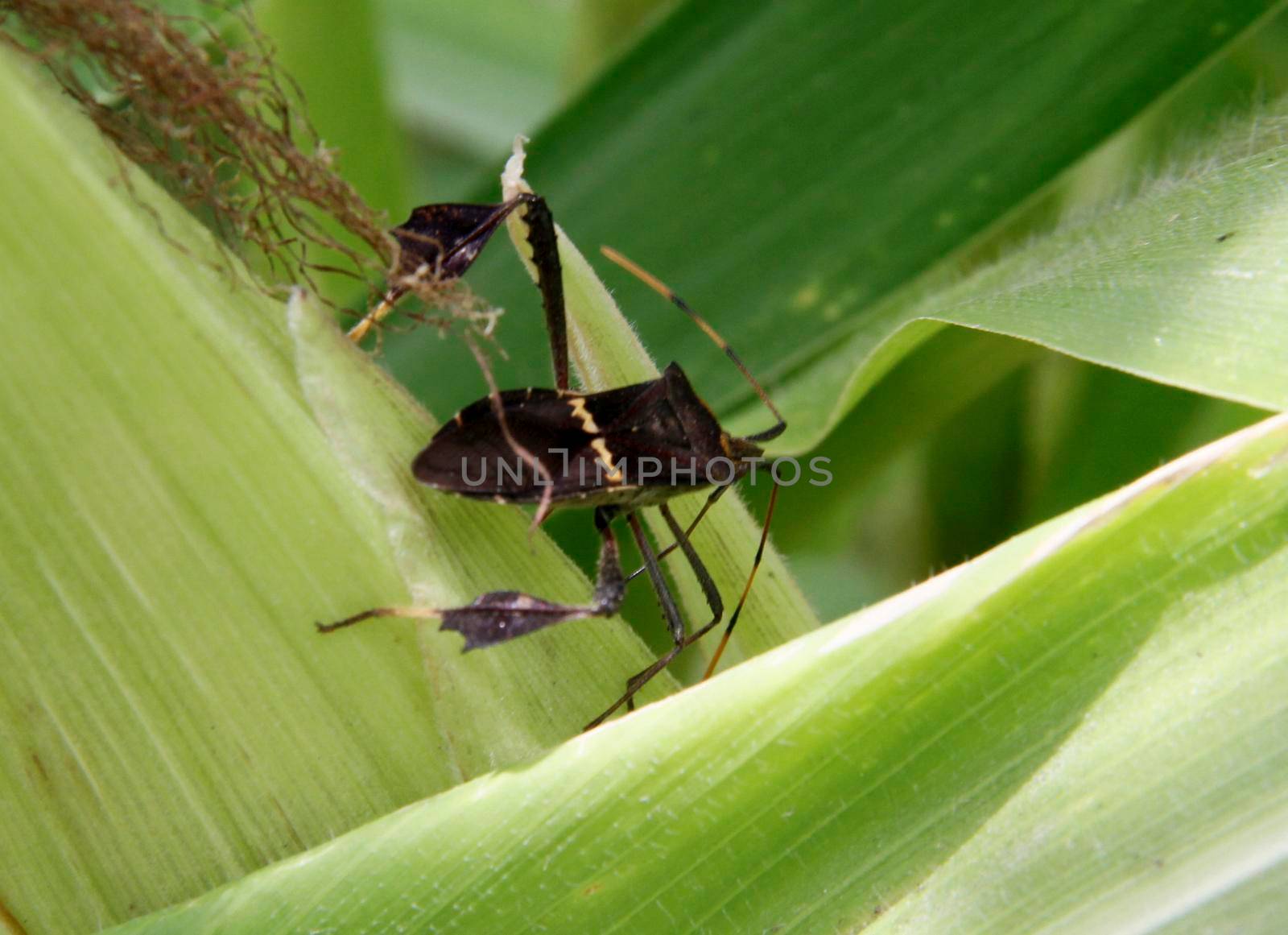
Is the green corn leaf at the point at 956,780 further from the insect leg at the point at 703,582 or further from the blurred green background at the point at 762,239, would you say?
the blurred green background at the point at 762,239

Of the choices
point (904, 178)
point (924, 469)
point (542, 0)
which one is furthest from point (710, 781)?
point (542, 0)

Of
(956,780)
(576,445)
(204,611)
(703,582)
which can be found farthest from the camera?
(576,445)

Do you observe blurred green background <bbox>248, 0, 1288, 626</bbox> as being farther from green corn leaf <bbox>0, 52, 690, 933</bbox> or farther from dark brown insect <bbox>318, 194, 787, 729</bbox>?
green corn leaf <bbox>0, 52, 690, 933</bbox>

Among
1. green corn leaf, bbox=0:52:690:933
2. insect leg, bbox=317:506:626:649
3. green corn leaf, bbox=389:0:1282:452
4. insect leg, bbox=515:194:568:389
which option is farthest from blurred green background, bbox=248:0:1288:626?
green corn leaf, bbox=0:52:690:933

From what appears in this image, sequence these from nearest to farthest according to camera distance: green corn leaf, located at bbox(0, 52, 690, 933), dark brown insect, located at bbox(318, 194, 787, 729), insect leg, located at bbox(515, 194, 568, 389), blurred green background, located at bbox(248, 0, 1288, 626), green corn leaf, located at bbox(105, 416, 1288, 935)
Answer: green corn leaf, located at bbox(105, 416, 1288, 935)
green corn leaf, located at bbox(0, 52, 690, 933)
dark brown insect, located at bbox(318, 194, 787, 729)
insect leg, located at bbox(515, 194, 568, 389)
blurred green background, located at bbox(248, 0, 1288, 626)

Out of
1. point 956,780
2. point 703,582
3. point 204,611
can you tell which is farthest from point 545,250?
point 956,780

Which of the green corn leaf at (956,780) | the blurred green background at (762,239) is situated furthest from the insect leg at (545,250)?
the green corn leaf at (956,780)

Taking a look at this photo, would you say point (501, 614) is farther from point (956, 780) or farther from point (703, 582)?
point (956, 780)

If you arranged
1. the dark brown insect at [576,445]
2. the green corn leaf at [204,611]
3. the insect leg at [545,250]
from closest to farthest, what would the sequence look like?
the green corn leaf at [204,611] < the dark brown insect at [576,445] < the insect leg at [545,250]

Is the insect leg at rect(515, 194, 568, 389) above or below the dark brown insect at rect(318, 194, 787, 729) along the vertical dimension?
above
